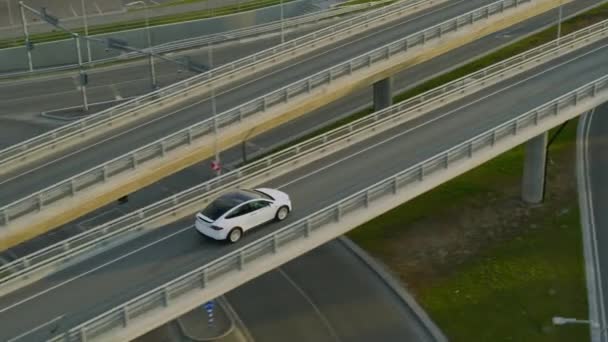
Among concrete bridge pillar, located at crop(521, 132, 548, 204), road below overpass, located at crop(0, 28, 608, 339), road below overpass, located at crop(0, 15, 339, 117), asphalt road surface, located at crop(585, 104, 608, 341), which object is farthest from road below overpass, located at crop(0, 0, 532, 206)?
road below overpass, located at crop(0, 15, 339, 117)

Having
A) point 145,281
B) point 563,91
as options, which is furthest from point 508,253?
point 145,281

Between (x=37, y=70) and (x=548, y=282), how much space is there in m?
52.3

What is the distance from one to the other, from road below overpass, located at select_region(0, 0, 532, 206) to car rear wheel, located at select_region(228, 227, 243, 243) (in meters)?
10.4

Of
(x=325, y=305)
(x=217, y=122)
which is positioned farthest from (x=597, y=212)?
(x=217, y=122)

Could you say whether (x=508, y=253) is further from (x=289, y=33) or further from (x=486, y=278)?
(x=289, y=33)

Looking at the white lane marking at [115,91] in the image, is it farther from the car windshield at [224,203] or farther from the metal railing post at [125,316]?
the metal railing post at [125,316]

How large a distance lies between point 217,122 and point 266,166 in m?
3.54

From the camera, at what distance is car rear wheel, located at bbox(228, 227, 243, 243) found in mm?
34122

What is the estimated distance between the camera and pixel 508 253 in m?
45.1

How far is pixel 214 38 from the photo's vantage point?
8331 centimetres

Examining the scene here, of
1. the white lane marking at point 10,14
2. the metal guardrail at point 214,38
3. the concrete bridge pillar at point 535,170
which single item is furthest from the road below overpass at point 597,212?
the white lane marking at point 10,14

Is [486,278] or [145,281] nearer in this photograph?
[145,281]

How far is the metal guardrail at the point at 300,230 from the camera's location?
2880cm

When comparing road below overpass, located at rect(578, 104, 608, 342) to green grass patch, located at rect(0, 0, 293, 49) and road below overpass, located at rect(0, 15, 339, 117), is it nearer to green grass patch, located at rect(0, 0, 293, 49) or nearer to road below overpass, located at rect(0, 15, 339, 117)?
road below overpass, located at rect(0, 15, 339, 117)
